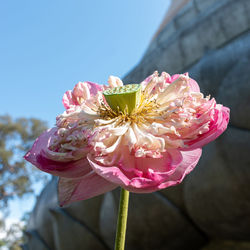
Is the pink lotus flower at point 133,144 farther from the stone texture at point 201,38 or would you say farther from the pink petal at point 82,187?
the stone texture at point 201,38

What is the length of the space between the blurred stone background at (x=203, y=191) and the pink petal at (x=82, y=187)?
81 centimetres

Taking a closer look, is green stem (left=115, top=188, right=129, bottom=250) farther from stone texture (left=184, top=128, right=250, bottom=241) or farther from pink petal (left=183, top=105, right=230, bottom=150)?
stone texture (left=184, top=128, right=250, bottom=241)

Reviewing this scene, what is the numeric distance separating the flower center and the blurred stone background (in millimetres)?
784

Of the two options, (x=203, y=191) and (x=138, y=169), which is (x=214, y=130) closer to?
(x=138, y=169)

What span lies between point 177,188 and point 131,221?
26cm

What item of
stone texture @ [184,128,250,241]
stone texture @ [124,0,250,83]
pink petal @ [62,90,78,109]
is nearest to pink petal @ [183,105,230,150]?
pink petal @ [62,90,78,109]

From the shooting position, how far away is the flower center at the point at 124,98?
0.26 metres

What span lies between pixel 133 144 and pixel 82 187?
0.24 feet

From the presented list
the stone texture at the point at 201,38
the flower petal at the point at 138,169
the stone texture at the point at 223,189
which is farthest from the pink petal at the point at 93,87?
the stone texture at the point at 201,38

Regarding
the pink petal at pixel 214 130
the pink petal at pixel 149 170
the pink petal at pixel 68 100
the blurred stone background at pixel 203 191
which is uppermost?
the pink petal at pixel 68 100

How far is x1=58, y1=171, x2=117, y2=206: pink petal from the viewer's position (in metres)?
0.25

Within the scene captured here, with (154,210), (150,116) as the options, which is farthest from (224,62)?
(150,116)

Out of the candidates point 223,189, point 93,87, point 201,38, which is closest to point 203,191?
point 223,189

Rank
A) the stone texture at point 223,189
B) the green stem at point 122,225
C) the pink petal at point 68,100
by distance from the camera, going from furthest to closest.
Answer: the stone texture at point 223,189
the pink petal at point 68,100
the green stem at point 122,225
